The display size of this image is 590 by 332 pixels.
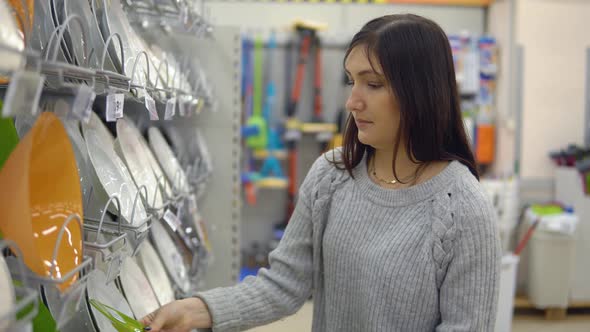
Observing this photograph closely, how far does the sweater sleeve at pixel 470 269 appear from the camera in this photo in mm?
1203

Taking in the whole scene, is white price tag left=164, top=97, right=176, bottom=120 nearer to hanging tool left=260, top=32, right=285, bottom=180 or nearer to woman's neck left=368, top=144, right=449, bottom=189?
woman's neck left=368, top=144, right=449, bottom=189

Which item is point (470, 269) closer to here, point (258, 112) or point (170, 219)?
point (170, 219)

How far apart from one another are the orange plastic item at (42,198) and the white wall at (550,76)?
163 inches

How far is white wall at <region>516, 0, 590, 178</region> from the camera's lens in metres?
4.48

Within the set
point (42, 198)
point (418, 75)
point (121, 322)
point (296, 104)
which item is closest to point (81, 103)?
point (42, 198)

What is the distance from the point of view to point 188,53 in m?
2.49

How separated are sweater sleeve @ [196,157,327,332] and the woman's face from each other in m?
0.24

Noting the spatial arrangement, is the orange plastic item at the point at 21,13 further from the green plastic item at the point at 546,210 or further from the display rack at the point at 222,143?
the green plastic item at the point at 546,210

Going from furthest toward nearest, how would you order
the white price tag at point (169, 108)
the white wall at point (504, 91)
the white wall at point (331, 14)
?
the white wall at point (331, 14) → the white wall at point (504, 91) → the white price tag at point (169, 108)

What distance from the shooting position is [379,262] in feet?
4.21

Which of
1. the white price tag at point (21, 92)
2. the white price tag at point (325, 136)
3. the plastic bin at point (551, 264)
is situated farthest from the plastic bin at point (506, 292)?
the white price tag at point (21, 92)

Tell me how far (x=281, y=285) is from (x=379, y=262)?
0.90 feet

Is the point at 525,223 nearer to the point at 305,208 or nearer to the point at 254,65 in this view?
the point at 254,65

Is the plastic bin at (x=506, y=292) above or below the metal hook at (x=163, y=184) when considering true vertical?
below
